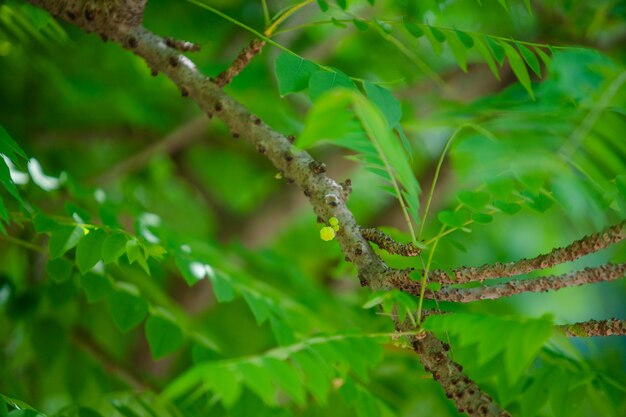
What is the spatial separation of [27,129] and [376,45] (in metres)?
1.38

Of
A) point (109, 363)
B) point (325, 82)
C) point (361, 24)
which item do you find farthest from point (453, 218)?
point (109, 363)

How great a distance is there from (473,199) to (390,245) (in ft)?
0.46

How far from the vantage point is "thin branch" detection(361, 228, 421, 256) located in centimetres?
92

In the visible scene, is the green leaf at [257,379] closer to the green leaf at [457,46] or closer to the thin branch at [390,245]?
the thin branch at [390,245]

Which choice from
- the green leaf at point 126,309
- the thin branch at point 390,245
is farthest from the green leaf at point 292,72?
the green leaf at point 126,309

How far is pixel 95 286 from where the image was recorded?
131cm

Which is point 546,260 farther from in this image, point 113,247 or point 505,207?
point 113,247

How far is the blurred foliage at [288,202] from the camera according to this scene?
957mm

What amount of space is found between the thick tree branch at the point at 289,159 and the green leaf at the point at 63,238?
307 millimetres

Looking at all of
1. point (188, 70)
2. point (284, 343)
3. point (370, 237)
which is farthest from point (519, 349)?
point (188, 70)

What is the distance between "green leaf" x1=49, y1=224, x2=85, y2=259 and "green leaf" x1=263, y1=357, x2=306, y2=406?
432mm

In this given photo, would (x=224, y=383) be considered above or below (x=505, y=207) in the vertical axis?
below

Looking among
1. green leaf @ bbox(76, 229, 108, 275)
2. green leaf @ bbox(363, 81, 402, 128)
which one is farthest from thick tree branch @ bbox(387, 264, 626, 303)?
green leaf @ bbox(76, 229, 108, 275)

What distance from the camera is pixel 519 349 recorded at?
0.79m
